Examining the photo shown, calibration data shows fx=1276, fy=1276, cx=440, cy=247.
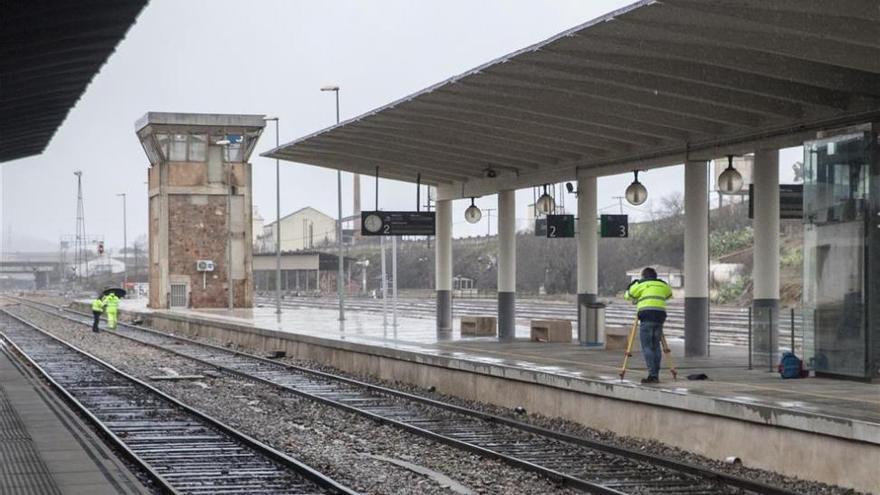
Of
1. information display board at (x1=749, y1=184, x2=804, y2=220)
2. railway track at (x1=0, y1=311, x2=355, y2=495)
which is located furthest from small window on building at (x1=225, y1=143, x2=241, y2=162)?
information display board at (x1=749, y1=184, x2=804, y2=220)

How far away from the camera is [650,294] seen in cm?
1580

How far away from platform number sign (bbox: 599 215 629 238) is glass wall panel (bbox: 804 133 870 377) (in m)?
9.07

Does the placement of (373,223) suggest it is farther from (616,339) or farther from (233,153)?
(233,153)

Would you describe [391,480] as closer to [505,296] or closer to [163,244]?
[505,296]

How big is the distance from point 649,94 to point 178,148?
4452 cm

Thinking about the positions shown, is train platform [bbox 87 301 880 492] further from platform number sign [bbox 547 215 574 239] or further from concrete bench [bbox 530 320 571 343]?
platform number sign [bbox 547 215 574 239]

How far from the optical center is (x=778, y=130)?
17.0m

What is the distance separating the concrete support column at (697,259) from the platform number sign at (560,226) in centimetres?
508

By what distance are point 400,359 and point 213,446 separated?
28.2 ft

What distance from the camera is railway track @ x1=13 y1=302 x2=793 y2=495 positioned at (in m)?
11.7

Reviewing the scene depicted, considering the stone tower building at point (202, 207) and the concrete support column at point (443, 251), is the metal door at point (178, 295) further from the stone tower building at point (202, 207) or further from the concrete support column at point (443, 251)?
the concrete support column at point (443, 251)

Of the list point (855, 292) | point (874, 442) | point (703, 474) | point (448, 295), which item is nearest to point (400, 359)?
point (448, 295)

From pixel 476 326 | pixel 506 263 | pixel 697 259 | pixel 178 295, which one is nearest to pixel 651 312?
pixel 697 259

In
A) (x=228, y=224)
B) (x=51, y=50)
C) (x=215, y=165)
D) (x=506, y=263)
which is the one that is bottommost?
(x=506, y=263)
